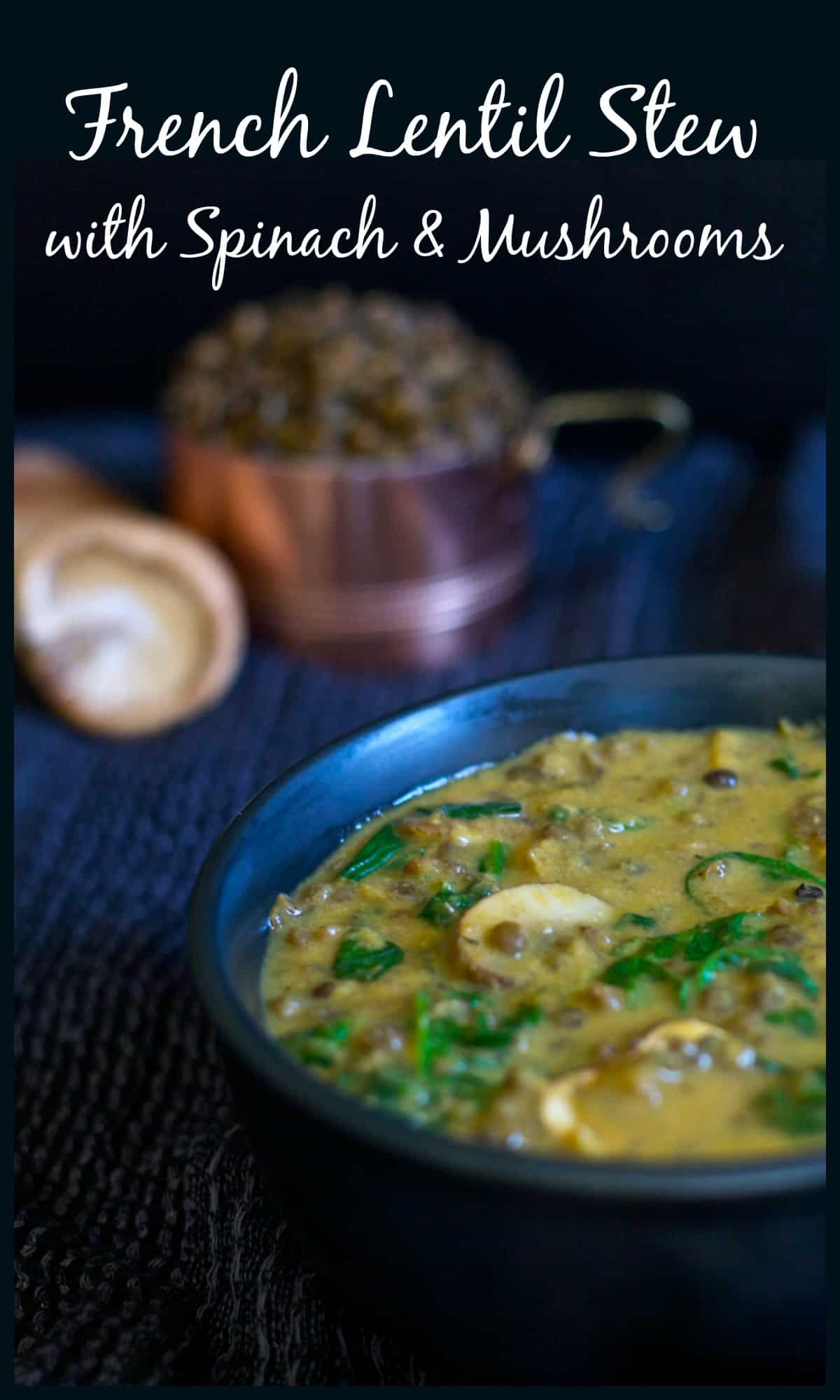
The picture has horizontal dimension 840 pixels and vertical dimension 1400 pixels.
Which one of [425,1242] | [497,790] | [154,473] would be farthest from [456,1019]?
[154,473]

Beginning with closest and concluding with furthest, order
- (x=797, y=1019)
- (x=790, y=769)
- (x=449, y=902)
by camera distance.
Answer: (x=797, y=1019), (x=449, y=902), (x=790, y=769)

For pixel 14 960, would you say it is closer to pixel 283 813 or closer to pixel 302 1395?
pixel 283 813

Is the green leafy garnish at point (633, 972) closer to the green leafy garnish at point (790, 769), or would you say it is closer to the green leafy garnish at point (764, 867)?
the green leafy garnish at point (764, 867)

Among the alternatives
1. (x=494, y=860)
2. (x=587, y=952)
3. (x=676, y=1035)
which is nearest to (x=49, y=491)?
(x=494, y=860)

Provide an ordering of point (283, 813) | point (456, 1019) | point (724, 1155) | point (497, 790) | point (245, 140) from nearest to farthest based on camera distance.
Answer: point (724, 1155) < point (456, 1019) < point (283, 813) < point (497, 790) < point (245, 140)

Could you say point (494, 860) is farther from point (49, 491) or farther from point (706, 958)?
point (49, 491)

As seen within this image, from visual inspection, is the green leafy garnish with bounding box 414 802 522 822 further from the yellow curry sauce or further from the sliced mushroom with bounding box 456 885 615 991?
the sliced mushroom with bounding box 456 885 615 991

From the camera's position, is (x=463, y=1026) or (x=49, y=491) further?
(x=49, y=491)
